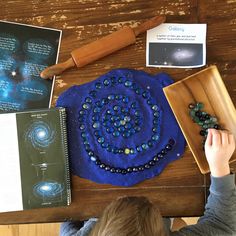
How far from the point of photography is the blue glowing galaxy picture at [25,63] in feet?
3.18

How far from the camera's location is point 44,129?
942 mm

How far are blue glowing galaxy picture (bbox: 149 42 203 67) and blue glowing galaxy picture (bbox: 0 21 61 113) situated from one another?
0.22 metres

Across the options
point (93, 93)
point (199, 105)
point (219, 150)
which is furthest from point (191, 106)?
point (93, 93)

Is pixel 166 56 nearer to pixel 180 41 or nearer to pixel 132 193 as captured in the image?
pixel 180 41

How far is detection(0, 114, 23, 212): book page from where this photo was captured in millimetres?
934

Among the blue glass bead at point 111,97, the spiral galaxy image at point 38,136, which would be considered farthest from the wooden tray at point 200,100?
the spiral galaxy image at point 38,136

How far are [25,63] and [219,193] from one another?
52 cm

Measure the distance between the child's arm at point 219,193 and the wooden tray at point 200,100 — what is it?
0.03m

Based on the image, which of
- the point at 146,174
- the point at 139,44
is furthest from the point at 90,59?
the point at 146,174

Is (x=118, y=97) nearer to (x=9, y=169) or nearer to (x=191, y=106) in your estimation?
(x=191, y=106)

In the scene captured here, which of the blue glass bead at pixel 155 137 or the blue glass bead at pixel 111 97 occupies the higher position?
the blue glass bead at pixel 111 97

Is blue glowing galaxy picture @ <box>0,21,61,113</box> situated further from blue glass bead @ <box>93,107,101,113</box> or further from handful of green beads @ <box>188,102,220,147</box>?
handful of green beads @ <box>188,102,220,147</box>

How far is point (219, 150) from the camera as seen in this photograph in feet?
2.93

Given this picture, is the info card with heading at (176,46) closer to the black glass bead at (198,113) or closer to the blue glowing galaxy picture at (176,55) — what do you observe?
the blue glowing galaxy picture at (176,55)
